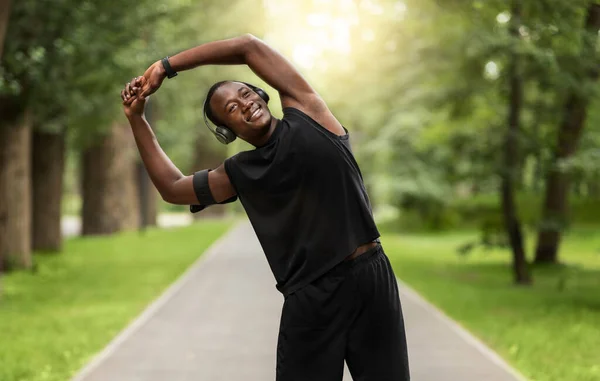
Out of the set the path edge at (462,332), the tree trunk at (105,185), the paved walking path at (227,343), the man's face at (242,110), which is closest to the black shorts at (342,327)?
the man's face at (242,110)

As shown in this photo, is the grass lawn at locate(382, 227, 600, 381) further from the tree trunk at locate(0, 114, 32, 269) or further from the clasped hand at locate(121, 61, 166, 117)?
the tree trunk at locate(0, 114, 32, 269)

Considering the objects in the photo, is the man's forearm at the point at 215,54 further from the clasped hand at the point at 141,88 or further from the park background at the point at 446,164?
the park background at the point at 446,164

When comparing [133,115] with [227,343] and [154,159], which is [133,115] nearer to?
[154,159]

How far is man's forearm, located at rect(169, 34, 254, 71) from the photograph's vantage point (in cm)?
294

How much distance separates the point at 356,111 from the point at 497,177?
72.8ft

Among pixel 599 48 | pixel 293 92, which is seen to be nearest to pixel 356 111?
pixel 599 48

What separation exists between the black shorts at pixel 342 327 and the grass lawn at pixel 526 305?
426 centimetres

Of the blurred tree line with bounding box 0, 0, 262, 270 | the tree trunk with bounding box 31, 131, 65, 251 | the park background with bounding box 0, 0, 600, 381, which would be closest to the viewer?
the park background with bounding box 0, 0, 600, 381

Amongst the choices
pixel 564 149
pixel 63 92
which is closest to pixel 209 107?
pixel 564 149

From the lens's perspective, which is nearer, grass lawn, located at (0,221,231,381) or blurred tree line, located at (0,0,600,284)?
grass lawn, located at (0,221,231,381)

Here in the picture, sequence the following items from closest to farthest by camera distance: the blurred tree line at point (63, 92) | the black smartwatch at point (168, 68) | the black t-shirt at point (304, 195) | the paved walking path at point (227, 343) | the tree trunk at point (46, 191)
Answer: the black t-shirt at point (304, 195)
the black smartwatch at point (168, 68)
the paved walking path at point (227, 343)
the blurred tree line at point (63, 92)
the tree trunk at point (46, 191)

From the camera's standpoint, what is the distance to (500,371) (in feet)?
23.0

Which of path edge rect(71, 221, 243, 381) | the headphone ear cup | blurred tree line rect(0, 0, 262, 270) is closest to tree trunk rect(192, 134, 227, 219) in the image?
blurred tree line rect(0, 0, 262, 270)

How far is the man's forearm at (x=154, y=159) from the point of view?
306 centimetres
